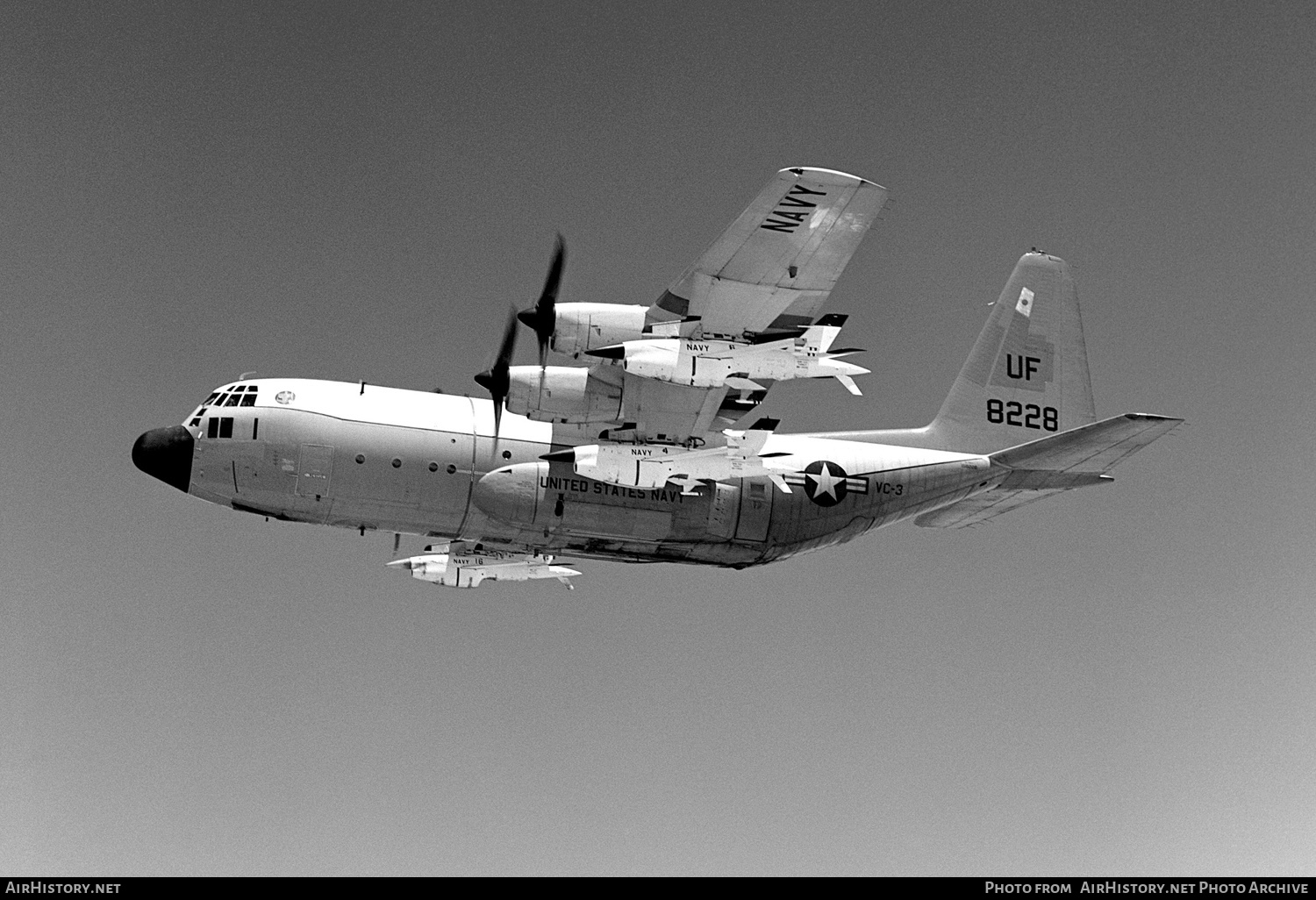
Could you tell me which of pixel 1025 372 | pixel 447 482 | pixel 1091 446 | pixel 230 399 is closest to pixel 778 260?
pixel 447 482

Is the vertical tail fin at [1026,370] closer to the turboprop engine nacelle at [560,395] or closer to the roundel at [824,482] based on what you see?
the roundel at [824,482]

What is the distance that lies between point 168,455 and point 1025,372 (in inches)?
660

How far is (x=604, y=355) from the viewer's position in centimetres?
2430

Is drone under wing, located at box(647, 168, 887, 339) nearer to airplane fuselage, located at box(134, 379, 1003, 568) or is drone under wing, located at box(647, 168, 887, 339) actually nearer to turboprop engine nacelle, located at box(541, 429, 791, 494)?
turboprop engine nacelle, located at box(541, 429, 791, 494)

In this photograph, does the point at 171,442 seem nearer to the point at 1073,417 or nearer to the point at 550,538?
the point at 550,538

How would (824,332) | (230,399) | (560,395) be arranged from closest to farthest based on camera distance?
1. (824,332)
2. (560,395)
3. (230,399)

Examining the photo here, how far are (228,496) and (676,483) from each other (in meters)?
7.84

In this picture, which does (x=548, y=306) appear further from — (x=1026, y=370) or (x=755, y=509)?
(x=1026, y=370)

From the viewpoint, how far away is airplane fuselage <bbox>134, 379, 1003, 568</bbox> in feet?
87.4

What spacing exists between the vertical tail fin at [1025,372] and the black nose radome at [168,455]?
45.6ft

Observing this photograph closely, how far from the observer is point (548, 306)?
24.2 meters

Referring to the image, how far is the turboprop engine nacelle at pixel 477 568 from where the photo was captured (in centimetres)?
3170
